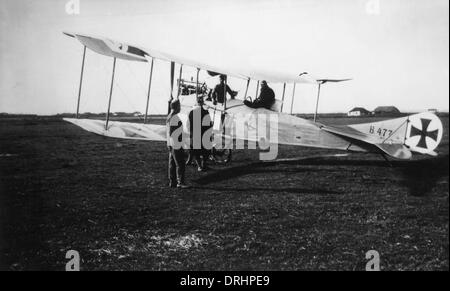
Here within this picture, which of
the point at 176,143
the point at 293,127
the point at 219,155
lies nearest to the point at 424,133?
the point at 293,127

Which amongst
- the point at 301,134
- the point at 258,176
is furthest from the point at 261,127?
the point at 258,176

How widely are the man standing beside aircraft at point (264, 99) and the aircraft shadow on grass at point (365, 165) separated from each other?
1592 mm

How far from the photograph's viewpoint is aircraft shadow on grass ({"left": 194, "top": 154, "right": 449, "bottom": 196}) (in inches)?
245

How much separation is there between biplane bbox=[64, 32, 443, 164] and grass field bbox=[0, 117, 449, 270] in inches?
25.5

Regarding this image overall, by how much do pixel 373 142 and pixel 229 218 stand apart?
4.34 meters

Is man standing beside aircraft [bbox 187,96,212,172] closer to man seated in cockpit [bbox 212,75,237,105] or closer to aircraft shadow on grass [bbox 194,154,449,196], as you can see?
aircraft shadow on grass [bbox 194,154,449,196]

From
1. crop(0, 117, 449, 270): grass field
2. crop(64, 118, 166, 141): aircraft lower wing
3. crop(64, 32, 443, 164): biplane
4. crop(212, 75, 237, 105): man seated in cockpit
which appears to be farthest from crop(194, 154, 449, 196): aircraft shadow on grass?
crop(64, 118, 166, 141): aircraft lower wing

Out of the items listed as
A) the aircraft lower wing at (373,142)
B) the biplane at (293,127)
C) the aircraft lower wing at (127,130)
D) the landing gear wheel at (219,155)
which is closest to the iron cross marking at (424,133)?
the biplane at (293,127)

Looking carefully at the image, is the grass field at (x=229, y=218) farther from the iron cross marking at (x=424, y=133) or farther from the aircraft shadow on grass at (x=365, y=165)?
the iron cross marking at (x=424, y=133)

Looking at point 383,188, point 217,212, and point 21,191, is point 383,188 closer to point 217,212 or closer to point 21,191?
point 217,212

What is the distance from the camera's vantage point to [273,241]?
396 centimetres

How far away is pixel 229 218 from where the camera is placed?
4.76m

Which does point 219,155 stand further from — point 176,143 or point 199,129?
point 176,143
